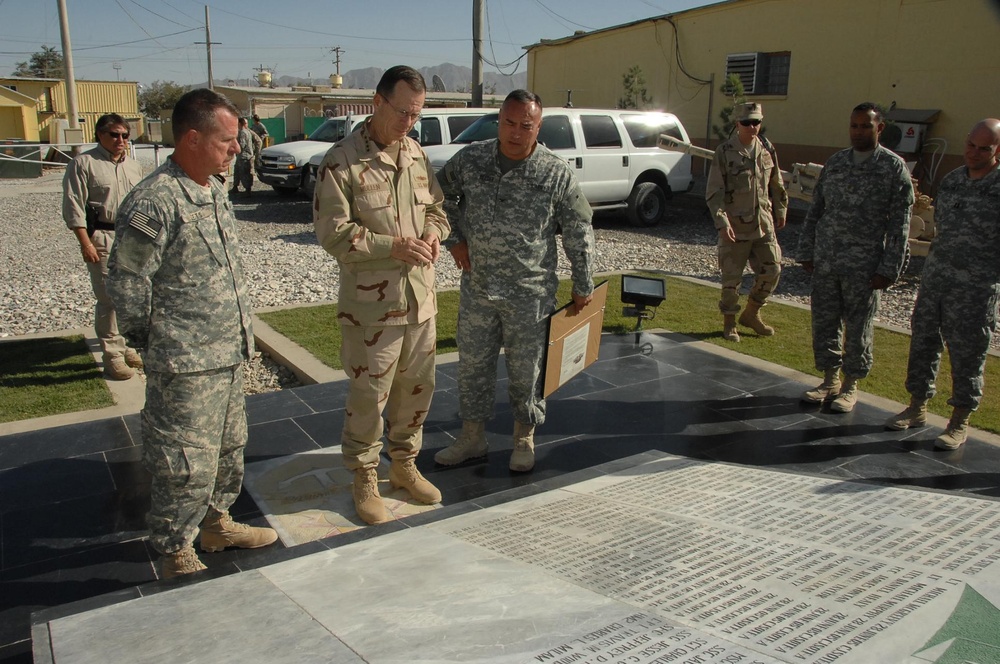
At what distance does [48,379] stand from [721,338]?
512 cm

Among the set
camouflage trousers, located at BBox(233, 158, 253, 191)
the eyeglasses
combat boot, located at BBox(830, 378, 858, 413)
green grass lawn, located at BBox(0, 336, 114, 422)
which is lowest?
green grass lawn, located at BBox(0, 336, 114, 422)

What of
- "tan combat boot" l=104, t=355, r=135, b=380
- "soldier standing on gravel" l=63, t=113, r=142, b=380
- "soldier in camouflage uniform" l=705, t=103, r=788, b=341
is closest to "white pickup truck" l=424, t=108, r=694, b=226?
"soldier in camouflage uniform" l=705, t=103, r=788, b=341

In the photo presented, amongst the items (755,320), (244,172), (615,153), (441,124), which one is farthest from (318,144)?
(755,320)

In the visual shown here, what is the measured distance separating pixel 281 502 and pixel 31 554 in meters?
0.98

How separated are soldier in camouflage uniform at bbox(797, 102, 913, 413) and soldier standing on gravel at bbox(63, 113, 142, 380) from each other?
448cm

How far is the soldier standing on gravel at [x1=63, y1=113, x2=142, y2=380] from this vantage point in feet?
17.0

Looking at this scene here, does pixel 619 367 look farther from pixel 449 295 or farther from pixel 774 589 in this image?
pixel 774 589

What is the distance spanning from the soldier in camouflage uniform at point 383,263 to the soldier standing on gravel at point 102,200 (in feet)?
8.92

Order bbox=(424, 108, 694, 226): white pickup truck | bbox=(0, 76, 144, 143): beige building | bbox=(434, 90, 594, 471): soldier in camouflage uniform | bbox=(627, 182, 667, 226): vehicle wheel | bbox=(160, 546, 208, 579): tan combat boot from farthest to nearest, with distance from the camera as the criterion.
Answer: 1. bbox=(0, 76, 144, 143): beige building
2. bbox=(627, 182, 667, 226): vehicle wheel
3. bbox=(424, 108, 694, 226): white pickup truck
4. bbox=(434, 90, 594, 471): soldier in camouflage uniform
5. bbox=(160, 546, 208, 579): tan combat boot

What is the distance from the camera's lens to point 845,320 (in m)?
4.84

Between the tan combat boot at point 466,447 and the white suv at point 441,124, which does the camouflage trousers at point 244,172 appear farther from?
the tan combat boot at point 466,447

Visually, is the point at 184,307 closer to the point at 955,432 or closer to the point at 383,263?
the point at 383,263

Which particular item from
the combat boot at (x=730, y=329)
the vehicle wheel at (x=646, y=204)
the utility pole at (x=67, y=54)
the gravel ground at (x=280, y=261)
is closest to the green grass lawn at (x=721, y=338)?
the combat boot at (x=730, y=329)

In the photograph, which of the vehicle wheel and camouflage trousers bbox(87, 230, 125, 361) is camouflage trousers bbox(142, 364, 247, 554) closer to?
camouflage trousers bbox(87, 230, 125, 361)
